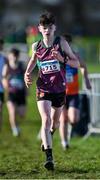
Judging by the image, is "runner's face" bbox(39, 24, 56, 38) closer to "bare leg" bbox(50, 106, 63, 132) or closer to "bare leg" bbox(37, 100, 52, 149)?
"bare leg" bbox(37, 100, 52, 149)

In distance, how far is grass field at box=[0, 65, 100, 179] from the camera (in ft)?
31.0

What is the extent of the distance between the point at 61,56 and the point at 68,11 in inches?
3423

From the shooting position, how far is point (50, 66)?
32.6 feet

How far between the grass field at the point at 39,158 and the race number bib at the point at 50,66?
4.47 ft

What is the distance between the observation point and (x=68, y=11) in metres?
96.2

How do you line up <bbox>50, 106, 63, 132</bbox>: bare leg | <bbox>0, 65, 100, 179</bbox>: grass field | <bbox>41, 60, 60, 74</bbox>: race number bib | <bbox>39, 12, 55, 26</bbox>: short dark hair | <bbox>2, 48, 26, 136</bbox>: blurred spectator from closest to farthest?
<bbox>0, 65, 100, 179</bbox>: grass field, <bbox>39, 12, 55, 26</bbox>: short dark hair, <bbox>41, 60, 60, 74</bbox>: race number bib, <bbox>50, 106, 63, 132</bbox>: bare leg, <bbox>2, 48, 26, 136</bbox>: blurred spectator

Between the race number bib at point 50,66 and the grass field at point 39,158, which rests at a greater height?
the race number bib at point 50,66

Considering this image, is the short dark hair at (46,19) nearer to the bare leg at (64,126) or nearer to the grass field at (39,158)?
the grass field at (39,158)

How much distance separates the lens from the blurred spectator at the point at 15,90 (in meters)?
16.0

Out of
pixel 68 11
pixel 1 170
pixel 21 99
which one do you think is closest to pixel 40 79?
pixel 1 170

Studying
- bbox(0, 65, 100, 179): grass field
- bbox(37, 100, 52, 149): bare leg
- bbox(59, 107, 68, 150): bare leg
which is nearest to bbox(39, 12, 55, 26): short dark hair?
bbox(37, 100, 52, 149): bare leg

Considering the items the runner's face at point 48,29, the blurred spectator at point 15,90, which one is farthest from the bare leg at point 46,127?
the blurred spectator at point 15,90

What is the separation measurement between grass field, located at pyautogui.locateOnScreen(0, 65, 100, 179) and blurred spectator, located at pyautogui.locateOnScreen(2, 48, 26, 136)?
1.68ft

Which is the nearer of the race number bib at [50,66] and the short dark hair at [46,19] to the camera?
the short dark hair at [46,19]
